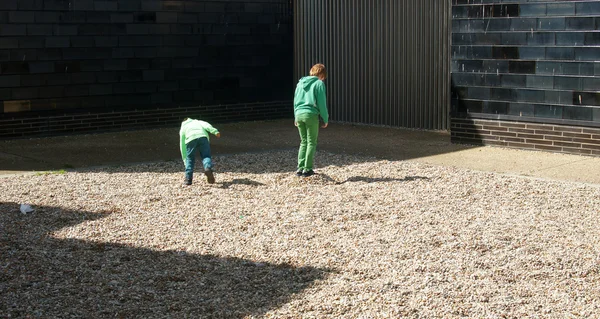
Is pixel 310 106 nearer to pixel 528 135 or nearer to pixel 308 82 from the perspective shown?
pixel 308 82

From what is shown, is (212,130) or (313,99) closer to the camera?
(212,130)

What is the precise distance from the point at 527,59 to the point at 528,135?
106cm

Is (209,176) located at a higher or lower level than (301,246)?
higher

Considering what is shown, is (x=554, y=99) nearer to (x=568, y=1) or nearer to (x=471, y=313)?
(x=568, y=1)

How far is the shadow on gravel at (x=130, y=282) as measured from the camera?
5195mm

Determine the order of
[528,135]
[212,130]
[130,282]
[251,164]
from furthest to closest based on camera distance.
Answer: [528,135] → [251,164] → [212,130] → [130,282]

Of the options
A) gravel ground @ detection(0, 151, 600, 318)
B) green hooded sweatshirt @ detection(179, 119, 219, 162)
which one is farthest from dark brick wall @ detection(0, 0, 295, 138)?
green hooded sweatshirt @ detection(179, 119, 219, 162)

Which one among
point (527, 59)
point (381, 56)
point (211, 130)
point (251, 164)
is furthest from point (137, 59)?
point (527, 59)

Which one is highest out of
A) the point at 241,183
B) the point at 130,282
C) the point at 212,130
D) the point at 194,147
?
the point at 212,130

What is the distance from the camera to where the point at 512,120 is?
1189cm

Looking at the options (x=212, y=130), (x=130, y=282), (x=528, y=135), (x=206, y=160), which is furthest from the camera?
(x=528, y=135)

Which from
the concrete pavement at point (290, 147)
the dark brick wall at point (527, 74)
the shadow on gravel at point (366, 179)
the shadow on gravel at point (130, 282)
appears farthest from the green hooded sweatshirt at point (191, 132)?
the dark brick wall at point (527, 74)

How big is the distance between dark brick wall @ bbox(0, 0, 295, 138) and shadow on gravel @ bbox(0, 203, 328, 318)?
7158mm

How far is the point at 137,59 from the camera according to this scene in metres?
14.6
